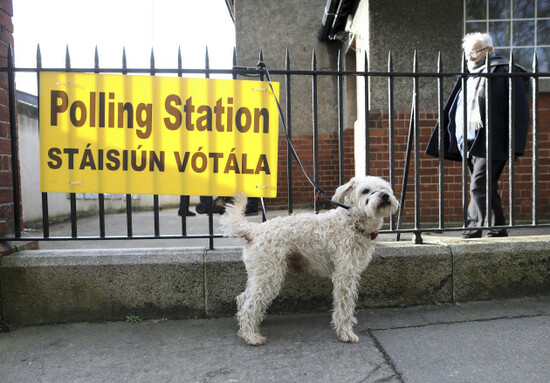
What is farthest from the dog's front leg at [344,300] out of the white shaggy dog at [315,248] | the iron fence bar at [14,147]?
the iron fence bar at [14,147]

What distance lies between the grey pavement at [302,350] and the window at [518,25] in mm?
4233

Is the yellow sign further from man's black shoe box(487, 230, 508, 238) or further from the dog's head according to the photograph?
man's black shoe box(487, 230, 508, 238)

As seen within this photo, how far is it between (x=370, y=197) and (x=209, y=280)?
144cm

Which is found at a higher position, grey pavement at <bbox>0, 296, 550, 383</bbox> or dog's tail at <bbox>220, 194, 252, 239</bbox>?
dog's tail at <bbox>220, 194, 252, 239</bbox>

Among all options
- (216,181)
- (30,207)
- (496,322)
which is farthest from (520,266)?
(30,207)

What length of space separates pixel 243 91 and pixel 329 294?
1.84 meters

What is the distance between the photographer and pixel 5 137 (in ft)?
10.3

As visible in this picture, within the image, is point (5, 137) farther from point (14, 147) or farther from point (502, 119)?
point (502, 119)

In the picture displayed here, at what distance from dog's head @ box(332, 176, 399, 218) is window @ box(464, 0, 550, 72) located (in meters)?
4.43

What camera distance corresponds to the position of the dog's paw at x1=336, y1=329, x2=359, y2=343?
266 centimetres

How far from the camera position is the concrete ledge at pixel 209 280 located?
3021mm

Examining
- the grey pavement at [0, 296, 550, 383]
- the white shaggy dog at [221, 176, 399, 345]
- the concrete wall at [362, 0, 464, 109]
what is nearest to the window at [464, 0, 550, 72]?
the concrete wall at [362, 0, 464, 109]

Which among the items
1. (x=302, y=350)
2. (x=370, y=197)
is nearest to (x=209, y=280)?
(x=302, y=350)

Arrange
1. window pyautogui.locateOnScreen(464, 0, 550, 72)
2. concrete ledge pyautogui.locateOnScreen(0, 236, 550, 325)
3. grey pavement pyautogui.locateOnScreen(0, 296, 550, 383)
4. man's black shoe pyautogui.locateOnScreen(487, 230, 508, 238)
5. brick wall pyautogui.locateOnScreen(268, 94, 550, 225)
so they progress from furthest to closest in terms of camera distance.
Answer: window pyautogui.locateOnScreen(464, 0, 550, 72)
brick wall pyautogui.locateOnScreen(268, 94, 550, 225)
man's black shoe pyautogui.locateOnScreen(487, 230, 508, 238)
concrete ledge pyautogui.locateOnScreen(0, 236, 550, 325)
grey pavement pyautogui.locateOnScreen(0, 296, 550, 383)
